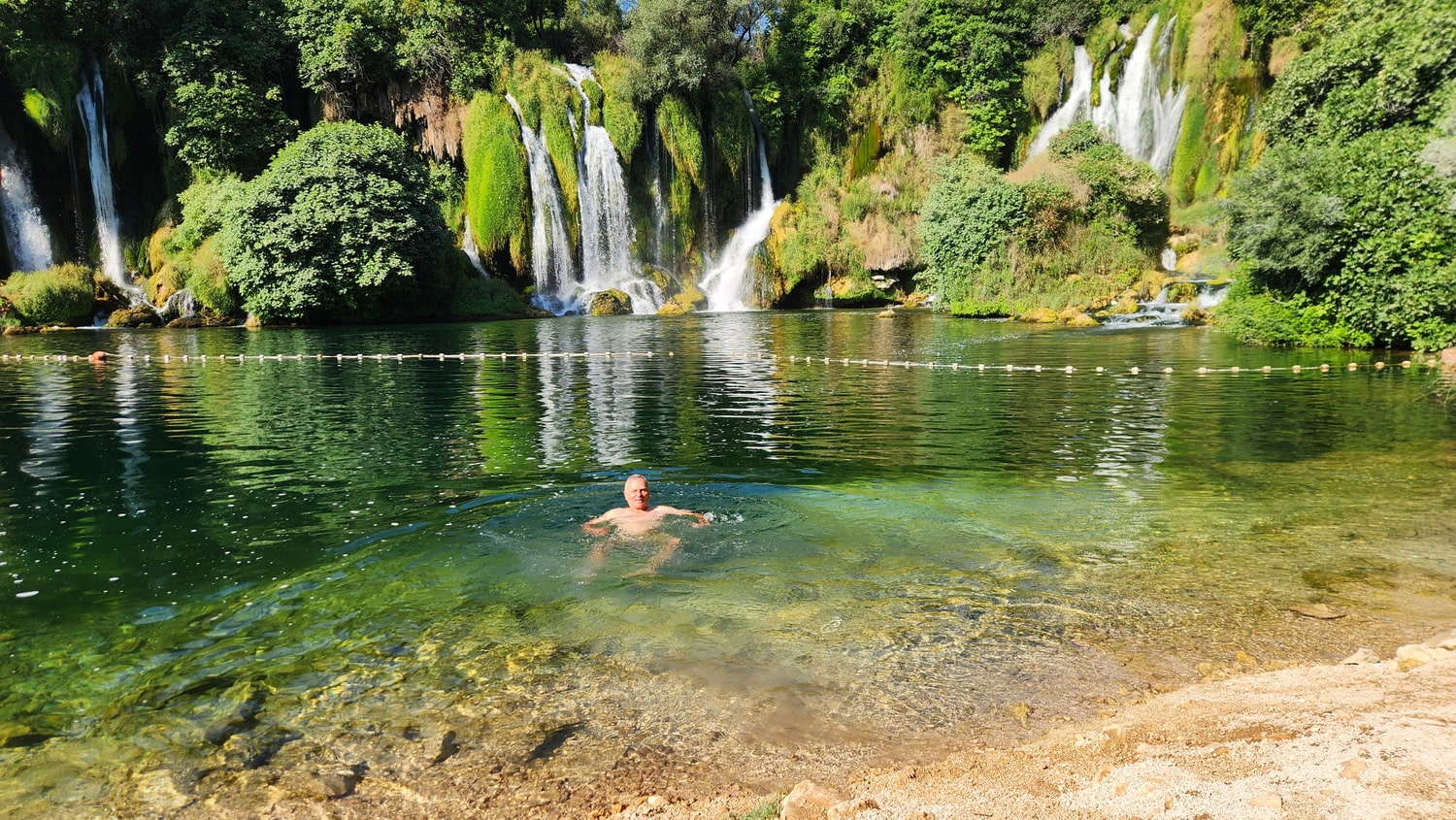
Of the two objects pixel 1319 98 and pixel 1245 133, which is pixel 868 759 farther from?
pixel 1245 133

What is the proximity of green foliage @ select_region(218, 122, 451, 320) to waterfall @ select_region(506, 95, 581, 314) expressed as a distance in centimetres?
758

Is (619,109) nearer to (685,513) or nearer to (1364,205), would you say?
(1364,205)

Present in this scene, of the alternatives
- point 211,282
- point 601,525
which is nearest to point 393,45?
point 211,282

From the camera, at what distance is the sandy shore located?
2.85m

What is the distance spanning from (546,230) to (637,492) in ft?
129

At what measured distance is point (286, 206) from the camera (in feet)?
116

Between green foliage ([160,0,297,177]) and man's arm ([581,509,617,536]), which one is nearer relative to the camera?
man's arm ([581,509,617,536])

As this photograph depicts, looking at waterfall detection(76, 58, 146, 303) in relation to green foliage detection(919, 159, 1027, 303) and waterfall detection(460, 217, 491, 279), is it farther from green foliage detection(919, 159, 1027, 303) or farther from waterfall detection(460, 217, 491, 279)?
green foliage detection(919, 159, 1027, 303)

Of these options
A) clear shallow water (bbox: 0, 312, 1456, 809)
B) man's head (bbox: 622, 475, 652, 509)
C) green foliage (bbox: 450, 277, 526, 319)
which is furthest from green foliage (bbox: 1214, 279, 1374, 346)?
green foliage (bbox: 450, 277, 526, 319)

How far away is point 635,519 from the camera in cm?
764

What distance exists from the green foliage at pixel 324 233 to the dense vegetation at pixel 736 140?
133mm

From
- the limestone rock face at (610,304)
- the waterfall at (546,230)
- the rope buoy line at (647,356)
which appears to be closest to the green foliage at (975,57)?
the limestone rock face at (610,304)

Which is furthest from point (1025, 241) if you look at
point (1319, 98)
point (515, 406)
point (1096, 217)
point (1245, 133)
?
point (515, 406)

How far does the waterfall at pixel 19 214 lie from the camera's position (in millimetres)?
38750
